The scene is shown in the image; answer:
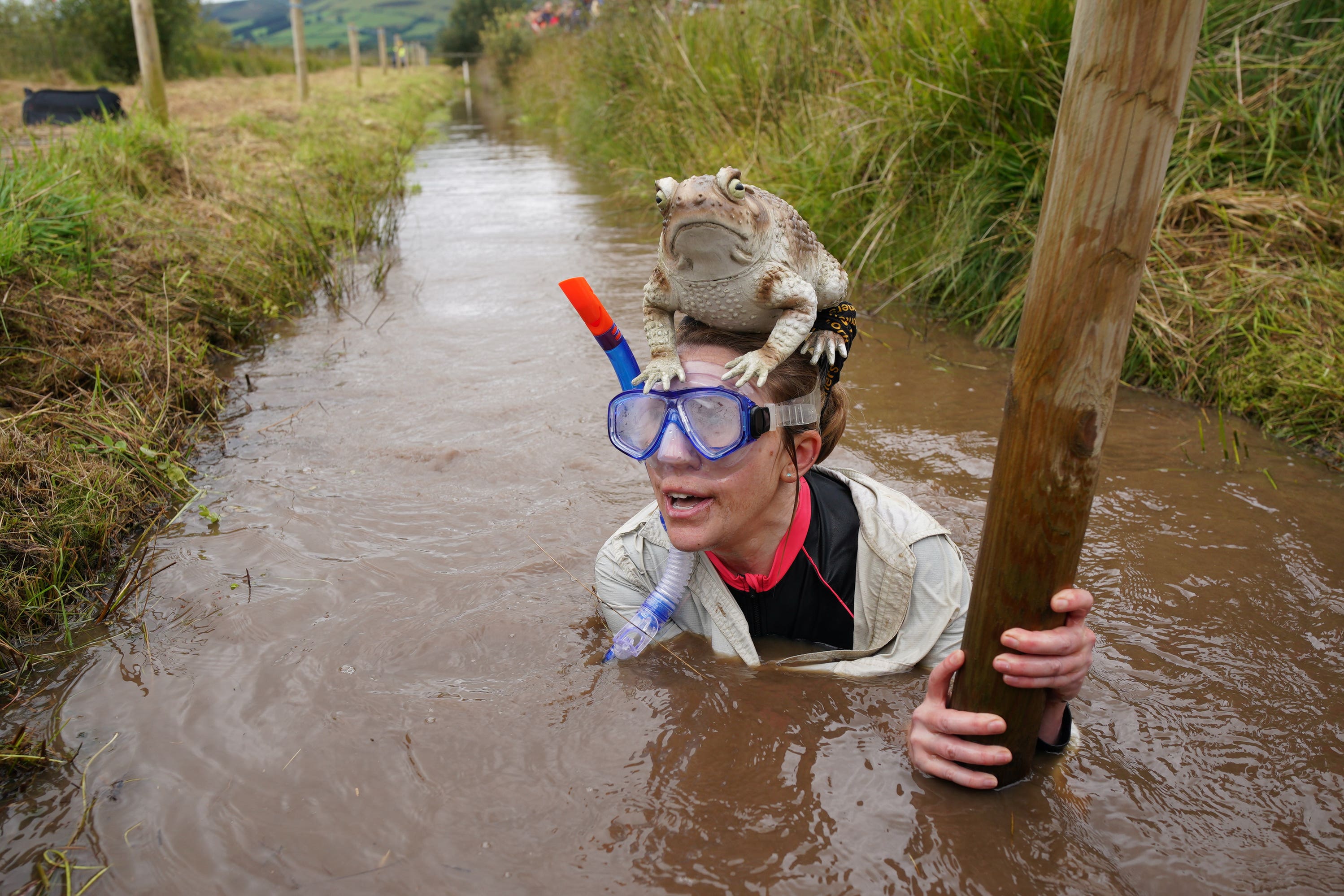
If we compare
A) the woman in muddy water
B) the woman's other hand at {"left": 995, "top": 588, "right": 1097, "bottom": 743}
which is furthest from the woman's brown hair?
the woman's other hand at {"left": 995, "top": 588, "right": 1097, "bottom": 743}

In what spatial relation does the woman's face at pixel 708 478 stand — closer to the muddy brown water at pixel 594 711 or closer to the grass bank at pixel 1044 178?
the muddy brown water at pixel 594 711

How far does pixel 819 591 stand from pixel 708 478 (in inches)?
21.7

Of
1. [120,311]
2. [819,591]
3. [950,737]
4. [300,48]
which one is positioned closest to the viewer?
[950,737]

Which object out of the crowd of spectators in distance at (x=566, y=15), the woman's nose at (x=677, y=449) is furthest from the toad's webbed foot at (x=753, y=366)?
the crowd of spectators in distance at (x=566, y=15)

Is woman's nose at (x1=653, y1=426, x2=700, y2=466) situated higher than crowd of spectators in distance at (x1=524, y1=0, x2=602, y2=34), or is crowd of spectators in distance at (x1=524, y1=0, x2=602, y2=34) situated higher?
crowd of spectators in distance at (x1=524, y1=0, x2=602, y2=34)

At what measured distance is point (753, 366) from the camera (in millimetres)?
1938

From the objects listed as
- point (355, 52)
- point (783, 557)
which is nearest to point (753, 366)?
point (783, 557)

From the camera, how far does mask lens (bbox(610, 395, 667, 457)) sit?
2.16 meters

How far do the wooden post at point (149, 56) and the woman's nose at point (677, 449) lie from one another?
428 inches

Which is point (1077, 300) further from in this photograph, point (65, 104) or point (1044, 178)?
point (65, 104)

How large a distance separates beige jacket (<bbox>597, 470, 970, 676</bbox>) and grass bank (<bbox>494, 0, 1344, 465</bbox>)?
257 centimetres

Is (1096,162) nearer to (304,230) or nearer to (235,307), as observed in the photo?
(235,307)

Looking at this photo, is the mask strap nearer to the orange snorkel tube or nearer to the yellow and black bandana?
the yellow and black bandana

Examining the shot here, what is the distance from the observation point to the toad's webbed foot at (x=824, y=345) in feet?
6.93
